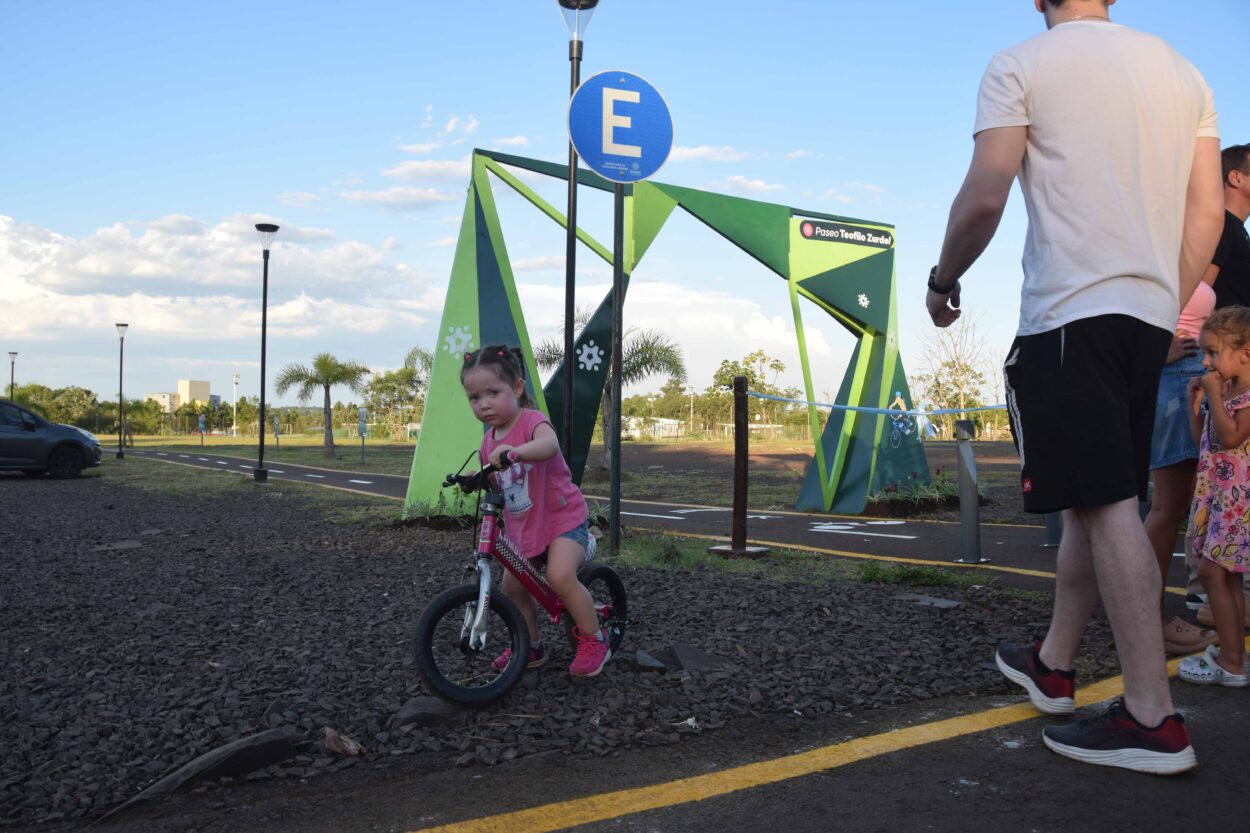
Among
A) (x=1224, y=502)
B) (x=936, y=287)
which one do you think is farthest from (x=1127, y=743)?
(x=1224, y=502)

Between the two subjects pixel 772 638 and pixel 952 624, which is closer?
pixel 772 638

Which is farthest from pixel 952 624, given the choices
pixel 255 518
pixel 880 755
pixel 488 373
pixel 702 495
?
pixel 702 495

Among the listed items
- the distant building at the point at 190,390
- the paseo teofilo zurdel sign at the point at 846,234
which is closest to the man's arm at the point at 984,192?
the paseo teofilo zurdel sign at the point at 846,234

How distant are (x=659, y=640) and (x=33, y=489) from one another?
1490cm

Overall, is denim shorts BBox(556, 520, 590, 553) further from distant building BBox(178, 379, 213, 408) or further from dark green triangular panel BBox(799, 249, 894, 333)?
distant building BBox(178, 379, 213, 408)

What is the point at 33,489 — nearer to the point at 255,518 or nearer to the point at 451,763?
the point at 255,518

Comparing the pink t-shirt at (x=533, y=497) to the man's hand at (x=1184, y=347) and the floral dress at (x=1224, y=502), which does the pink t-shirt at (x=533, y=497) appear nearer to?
the floral dress at (x=1224, y=502)

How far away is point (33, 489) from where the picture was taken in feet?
50.1

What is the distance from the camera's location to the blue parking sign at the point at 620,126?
6.20m

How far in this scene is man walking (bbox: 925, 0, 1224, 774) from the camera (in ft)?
8.13

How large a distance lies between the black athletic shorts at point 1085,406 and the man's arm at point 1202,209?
0.36 m

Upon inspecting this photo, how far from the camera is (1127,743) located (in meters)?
2.44

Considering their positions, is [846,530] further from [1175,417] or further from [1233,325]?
[1233,325]

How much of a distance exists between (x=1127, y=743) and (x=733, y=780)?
1.02 m
